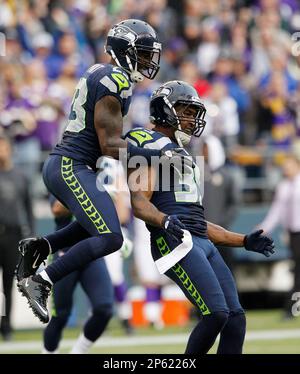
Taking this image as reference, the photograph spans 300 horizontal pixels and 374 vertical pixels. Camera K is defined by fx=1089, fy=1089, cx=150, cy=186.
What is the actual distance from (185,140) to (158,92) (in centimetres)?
35

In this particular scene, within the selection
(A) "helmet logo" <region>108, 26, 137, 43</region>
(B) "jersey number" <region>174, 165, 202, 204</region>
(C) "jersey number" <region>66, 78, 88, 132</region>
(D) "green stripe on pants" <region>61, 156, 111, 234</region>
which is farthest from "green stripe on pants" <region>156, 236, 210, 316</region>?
(A) "helmet logo" <region>108, 26, 137, 43</region>

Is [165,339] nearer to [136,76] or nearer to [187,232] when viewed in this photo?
[136,76]

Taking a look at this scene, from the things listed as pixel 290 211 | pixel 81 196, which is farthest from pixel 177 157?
pixel 290 211

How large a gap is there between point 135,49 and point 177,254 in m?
Answer: 1.44

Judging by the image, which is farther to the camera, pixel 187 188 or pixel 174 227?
pixel 187 188

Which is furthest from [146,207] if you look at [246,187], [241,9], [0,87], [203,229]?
[241,9]

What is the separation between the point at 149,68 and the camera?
7242 millimetres

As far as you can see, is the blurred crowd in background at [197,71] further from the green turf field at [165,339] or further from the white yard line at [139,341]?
the white yard line at [139,341]

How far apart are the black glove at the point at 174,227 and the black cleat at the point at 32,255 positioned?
3.48ft

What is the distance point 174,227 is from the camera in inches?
254

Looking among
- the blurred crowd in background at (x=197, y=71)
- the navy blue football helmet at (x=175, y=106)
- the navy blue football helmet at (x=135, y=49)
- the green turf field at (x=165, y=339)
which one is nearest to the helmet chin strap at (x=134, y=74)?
the navy blue football helmet at (x=135, y=49)

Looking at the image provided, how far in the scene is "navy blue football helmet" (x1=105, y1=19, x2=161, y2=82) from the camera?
7.17 m
